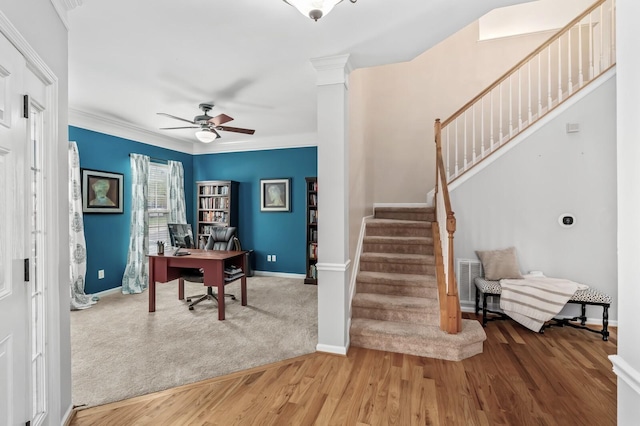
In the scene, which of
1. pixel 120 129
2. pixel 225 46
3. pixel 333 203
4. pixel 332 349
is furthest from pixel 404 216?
pixel 120 129

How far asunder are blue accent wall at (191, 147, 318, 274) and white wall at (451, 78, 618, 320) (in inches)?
114

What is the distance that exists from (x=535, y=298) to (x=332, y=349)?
218cm

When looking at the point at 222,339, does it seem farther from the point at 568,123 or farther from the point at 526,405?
the point at 568,123

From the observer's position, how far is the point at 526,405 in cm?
197

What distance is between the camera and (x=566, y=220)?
344 cm

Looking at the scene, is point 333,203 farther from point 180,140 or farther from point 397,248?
point 180,140

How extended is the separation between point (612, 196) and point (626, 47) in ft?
10.6

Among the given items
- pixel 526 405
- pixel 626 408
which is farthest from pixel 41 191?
pixel 526 405

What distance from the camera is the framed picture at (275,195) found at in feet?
18.7

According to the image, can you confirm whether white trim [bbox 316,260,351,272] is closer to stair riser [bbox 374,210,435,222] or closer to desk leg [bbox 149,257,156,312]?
stair riser [bbox 374,210,435,222]

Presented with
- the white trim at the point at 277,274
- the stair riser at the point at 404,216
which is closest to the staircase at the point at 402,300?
the stair riser at the point at 404,216

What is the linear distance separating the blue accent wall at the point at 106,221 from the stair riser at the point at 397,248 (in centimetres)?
383

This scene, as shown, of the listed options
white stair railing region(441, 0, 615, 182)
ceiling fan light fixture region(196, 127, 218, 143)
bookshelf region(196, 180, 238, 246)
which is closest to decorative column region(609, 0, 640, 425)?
white stair railing region(441, 0, 615, 182)

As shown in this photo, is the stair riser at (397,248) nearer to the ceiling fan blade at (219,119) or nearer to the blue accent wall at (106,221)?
the ceiling fan blade at (219,119)
